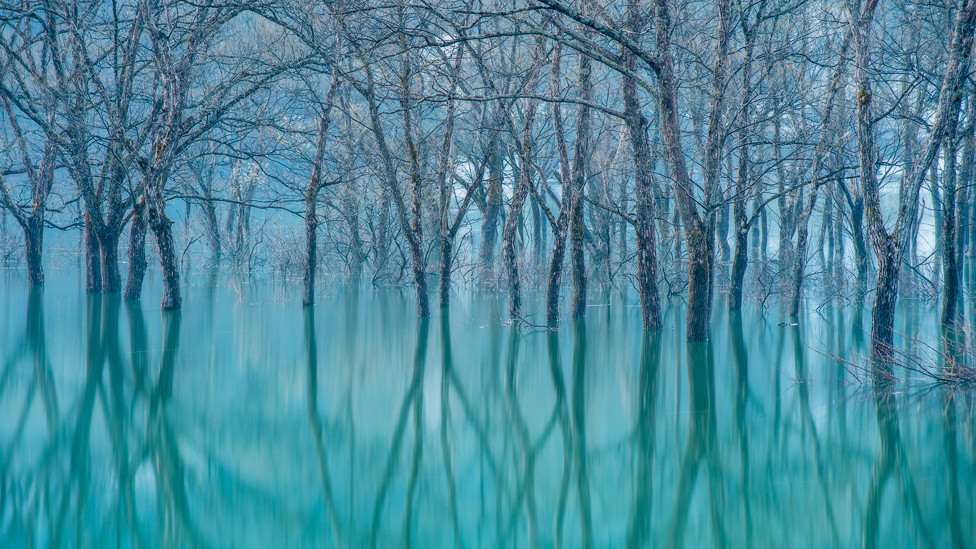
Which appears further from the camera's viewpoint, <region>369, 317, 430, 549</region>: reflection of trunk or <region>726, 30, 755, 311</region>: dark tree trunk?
<region>726, 30, 755, 311</region>: dark tree trunk

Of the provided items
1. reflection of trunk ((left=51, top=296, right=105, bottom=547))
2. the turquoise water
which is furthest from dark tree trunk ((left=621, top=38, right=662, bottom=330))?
reflection of trunk ((left=51, top=296, right=105, bottom=547))

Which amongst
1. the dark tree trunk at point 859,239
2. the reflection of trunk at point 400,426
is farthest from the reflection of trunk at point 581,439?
the dark tree trunk at point 859,239

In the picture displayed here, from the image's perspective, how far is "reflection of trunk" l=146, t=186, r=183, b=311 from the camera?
16.0m

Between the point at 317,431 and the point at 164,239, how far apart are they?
10.7 m

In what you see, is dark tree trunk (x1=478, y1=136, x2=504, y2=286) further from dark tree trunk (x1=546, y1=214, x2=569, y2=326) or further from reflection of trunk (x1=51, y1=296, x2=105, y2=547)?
reflection of trunk (x1=51, y1=296, x2=105, y2=547)

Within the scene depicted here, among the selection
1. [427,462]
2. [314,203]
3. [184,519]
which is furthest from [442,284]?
[184,519]

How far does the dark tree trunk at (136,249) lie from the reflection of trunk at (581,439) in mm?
→ 11793

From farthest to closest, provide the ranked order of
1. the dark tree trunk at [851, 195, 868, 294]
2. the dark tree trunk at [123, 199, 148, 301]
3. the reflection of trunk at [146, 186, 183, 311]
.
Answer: the dark tree trunk at [851, 195, 868, 294]
the dark tree trunk at [123, 199, 148, 301]
the reflection of trunk at [146, 186, 183, 311]

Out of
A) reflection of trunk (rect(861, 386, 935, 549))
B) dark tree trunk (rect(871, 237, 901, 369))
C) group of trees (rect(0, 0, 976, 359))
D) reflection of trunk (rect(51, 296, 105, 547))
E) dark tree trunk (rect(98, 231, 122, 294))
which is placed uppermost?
group of trees (rect(0, 0, 976, 359))

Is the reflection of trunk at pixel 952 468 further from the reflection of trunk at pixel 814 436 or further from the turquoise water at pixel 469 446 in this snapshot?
the reflection of trunk at pixel 814 436

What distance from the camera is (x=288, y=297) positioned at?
2183 centimetres

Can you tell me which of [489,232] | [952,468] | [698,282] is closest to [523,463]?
[952,468]

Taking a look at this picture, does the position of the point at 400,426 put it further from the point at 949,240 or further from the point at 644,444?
the point at 949,240

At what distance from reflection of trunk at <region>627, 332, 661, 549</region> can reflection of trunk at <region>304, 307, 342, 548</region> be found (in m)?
2.03
